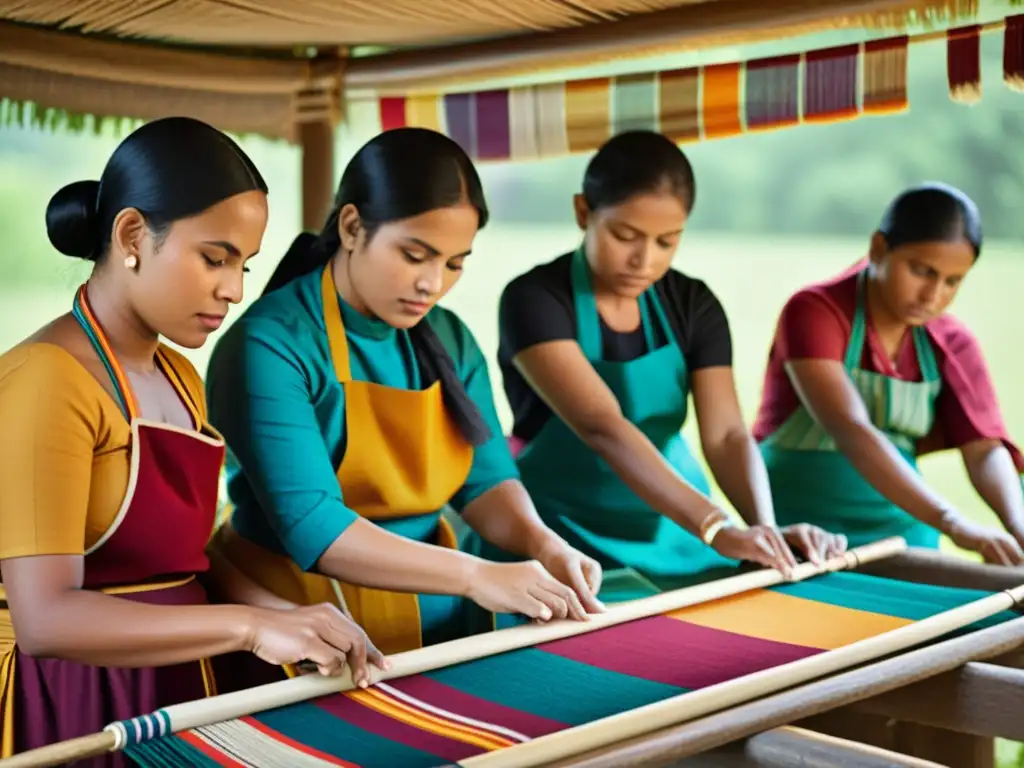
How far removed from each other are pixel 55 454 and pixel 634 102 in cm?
139

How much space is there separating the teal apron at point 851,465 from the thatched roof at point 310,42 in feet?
2.07

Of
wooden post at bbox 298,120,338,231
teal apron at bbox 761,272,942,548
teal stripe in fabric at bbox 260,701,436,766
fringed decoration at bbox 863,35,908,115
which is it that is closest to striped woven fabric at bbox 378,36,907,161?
fringed decoration at bbox 863,35,908,115

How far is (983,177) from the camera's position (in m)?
4.86

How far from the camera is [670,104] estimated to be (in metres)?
2.28

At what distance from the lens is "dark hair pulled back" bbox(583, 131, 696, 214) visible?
78.8 inches

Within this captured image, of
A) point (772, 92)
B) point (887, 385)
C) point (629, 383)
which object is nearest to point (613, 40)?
point (772, 92)

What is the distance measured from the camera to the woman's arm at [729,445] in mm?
2074

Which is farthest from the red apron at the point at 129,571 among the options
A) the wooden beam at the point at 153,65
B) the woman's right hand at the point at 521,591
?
the wooden beam at the point at 153,65

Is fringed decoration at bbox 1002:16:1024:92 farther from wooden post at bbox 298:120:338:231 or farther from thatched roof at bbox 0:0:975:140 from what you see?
wooden post at bbox 298:120:338:231

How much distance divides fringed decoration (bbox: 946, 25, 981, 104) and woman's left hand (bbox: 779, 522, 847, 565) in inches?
29.2

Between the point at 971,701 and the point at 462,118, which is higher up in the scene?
the point at 462,118

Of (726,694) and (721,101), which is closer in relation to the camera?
(726,694)

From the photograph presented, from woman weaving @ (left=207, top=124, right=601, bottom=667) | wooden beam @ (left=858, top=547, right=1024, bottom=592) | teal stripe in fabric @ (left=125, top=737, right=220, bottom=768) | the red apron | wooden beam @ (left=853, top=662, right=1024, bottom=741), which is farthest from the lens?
wooden beam @ (left=858, top=547, right=1024, bottom=592)

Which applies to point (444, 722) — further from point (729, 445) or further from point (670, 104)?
point (670, 104)
